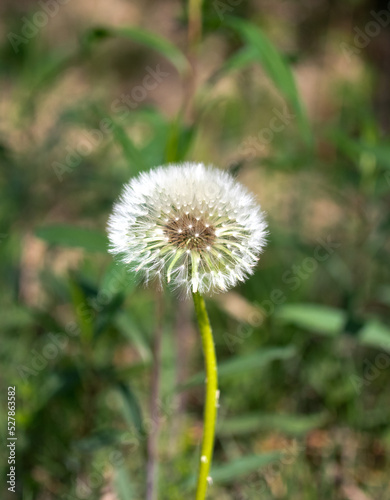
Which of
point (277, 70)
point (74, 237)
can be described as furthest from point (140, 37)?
point (74, 237)

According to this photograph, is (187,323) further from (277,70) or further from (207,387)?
(207,387)

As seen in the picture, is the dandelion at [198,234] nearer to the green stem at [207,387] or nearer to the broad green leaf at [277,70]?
the green stem at [207,387]

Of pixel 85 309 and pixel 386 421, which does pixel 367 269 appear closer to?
pixel 386 421

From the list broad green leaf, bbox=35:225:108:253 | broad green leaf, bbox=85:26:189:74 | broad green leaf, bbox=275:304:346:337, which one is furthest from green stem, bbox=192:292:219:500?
broad green leaf, bbox=85:26:189:74

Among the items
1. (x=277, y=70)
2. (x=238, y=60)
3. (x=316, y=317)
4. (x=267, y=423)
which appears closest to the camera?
(x=277, y=70)

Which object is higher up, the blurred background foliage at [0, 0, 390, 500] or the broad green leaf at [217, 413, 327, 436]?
the blurred background foliage at [0, 0, 390, 500]

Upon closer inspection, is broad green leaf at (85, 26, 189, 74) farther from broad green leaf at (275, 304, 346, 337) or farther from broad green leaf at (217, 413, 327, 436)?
broad green leaf at (217, 413, 327, 436)
